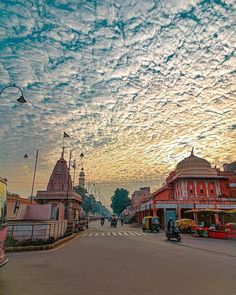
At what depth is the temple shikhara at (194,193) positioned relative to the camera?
42062mm

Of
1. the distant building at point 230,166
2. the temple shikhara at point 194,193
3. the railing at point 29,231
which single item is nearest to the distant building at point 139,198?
the temple shikhara at point 194,193

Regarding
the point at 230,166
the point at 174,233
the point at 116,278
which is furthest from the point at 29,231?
the point at 230,166

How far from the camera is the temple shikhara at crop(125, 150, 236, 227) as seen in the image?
42062 millimetres

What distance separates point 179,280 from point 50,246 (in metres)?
9.49

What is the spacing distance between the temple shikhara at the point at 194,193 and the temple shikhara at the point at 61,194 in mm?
14353

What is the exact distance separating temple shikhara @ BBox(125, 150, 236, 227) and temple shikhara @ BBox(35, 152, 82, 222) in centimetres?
1435

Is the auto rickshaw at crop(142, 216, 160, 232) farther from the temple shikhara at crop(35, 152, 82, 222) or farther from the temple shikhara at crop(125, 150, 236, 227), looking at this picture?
the temple shikhara at crop(35, 152, 82, 222)

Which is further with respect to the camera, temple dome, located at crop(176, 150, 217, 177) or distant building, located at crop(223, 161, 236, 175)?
distant building, located at crop(223, 161, 236, 175)

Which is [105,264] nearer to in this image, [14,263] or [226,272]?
[14,263]

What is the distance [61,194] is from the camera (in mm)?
47375

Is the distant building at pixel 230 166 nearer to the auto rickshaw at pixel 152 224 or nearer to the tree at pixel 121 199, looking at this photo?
the tree at pixel 121 199

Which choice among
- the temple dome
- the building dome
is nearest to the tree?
the temple dome

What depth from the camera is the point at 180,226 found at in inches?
1293

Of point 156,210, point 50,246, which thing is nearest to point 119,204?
point 156,210
